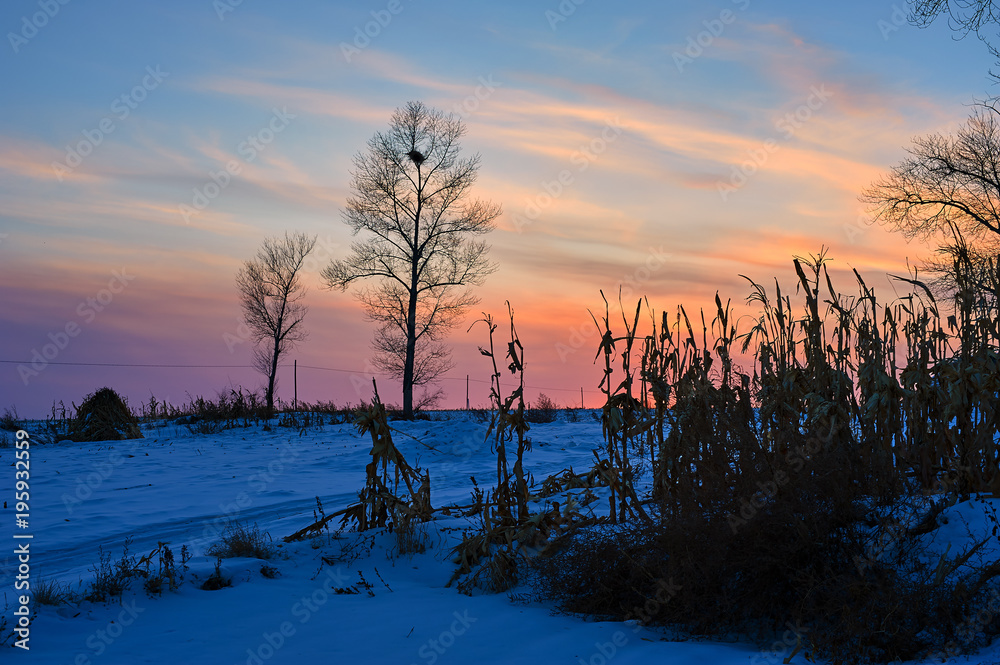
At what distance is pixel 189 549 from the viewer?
21.7ft

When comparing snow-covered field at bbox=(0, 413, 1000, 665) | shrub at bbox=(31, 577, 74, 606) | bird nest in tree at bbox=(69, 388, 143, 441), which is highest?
bird nest in tree at bbox=(69, 388, 143, 441)

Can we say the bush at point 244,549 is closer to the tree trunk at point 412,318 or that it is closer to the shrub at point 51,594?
the shrub at point 51,594

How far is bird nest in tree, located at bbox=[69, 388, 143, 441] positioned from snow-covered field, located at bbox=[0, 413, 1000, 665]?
720cm

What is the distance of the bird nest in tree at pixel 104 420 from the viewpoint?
714 inches

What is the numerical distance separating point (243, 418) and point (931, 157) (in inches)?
967

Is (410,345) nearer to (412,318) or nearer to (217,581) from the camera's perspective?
(412,318)

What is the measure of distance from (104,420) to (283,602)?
15.6 meters

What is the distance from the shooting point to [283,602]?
5.09m

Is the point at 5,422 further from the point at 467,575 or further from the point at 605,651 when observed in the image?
the point at 605,651

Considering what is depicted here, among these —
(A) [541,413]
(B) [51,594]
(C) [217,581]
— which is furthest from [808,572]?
(A) [541,413]

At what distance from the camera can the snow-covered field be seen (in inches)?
163

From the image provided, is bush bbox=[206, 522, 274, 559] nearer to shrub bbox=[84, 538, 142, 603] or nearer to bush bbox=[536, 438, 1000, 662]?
shrub bbox=[84, 538, 142, 603]

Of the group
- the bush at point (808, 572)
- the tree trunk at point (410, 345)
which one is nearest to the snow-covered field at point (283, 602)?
the bush at point (808, 572)

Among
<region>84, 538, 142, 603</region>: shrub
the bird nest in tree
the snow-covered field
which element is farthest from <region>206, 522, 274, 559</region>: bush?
the bird nest in tree
